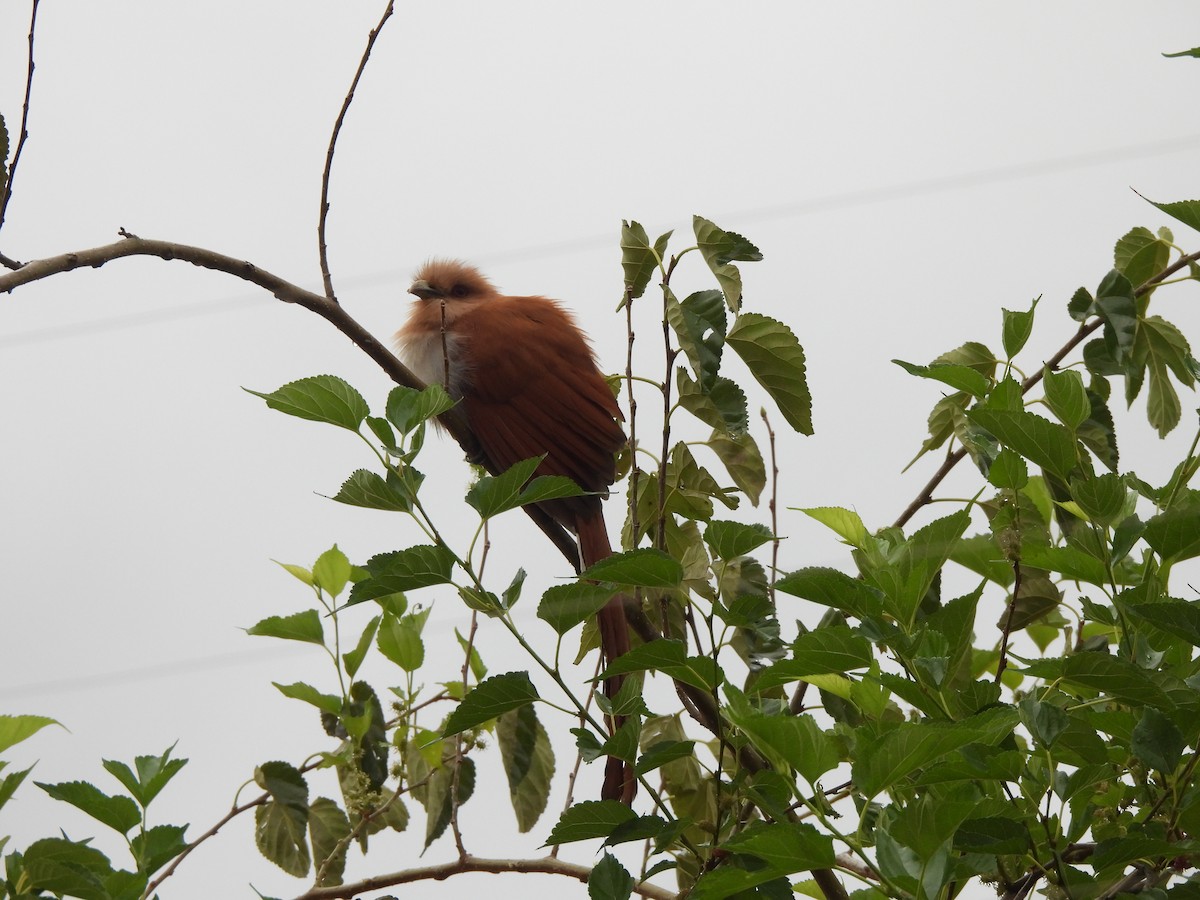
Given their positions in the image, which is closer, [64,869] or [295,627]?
[64,869]

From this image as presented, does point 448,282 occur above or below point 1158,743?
above

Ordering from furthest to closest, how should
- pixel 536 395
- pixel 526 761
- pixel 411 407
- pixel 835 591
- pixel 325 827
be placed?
pixel 536 395
pixel 325 827
pixel 526 761
pixel 411 407
pixel 835 591

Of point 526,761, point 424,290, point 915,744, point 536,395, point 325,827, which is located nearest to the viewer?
point 915,744

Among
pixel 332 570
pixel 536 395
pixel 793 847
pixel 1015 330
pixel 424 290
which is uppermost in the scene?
pixel 424 290

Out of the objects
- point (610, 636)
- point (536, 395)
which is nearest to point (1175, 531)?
point (610, 636)

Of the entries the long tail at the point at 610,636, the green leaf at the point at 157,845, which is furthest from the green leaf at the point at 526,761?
the green leaf at the point at 157,845

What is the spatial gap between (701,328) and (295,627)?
52cm

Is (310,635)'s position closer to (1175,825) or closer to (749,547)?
(749,547)

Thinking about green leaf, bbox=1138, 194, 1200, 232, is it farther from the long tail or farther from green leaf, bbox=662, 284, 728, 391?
the long tail

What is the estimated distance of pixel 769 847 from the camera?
21.5 inches

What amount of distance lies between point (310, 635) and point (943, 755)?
2.42 feet

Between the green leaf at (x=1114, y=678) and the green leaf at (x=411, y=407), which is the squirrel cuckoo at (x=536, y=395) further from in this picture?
the green leaf at (x=1114, y=678)

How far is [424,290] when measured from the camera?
6.93 feet

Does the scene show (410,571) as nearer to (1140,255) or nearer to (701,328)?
(701,328)
